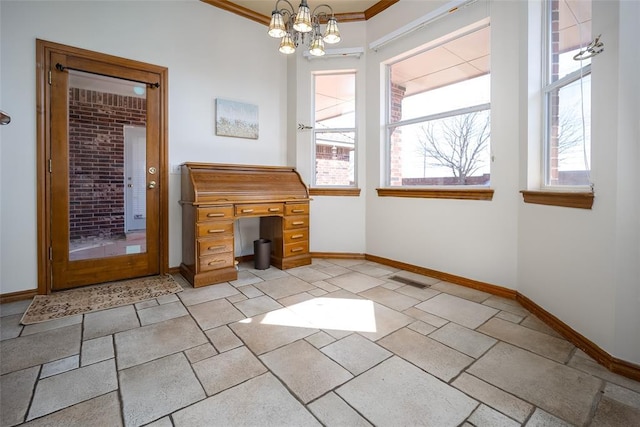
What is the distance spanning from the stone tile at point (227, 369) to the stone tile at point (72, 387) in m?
0.40

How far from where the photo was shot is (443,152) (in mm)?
3174

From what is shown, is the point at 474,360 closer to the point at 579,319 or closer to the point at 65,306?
the point at 579,319

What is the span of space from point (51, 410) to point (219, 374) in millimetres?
675

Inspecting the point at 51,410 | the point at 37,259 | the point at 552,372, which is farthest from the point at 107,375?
the point at 552,372

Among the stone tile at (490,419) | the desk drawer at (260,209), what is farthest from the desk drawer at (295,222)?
the stone tile at (490,419)

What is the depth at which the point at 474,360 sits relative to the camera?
1.66 metres

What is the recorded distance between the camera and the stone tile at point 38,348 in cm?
162

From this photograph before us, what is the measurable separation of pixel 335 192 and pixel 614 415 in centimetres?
306

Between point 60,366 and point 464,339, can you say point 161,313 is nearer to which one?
point 60,366

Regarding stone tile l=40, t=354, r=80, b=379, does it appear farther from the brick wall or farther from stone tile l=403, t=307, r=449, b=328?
stone tile l=403, t=307, r=449, b=328

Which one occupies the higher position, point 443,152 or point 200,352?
point 443,152

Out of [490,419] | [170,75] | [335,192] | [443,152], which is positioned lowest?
[490,419]

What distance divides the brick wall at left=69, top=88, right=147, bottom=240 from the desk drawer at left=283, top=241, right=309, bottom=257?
1692mm

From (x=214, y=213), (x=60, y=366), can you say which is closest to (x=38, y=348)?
(x=60, y=366)
